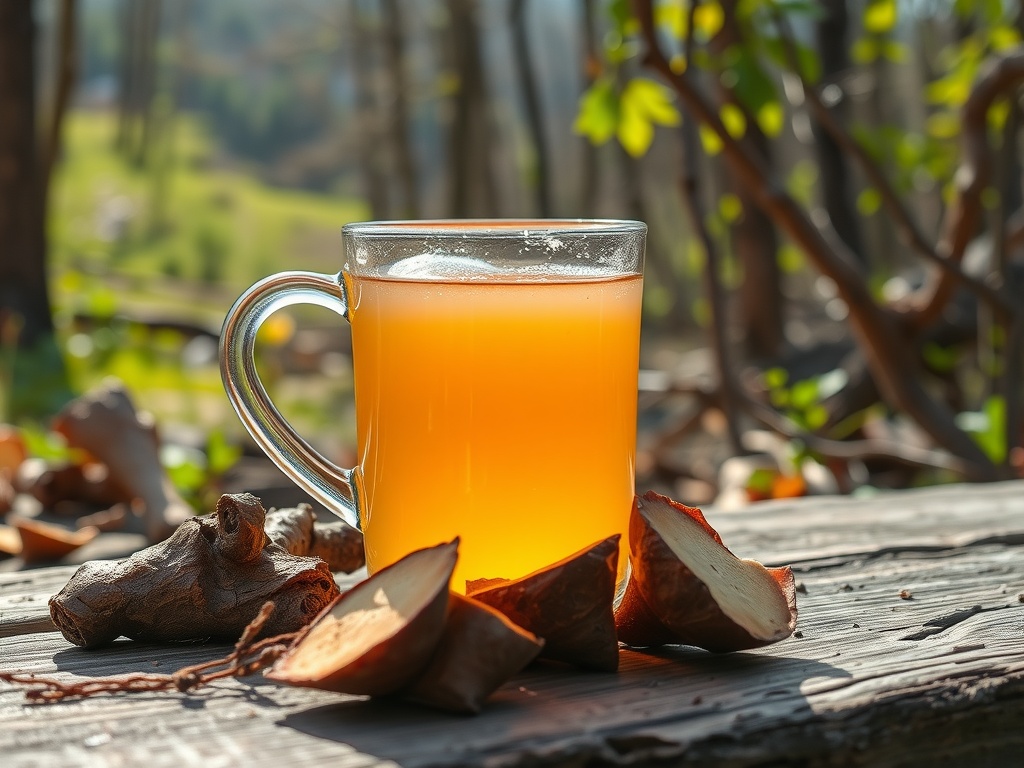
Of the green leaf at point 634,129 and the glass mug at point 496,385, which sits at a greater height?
the green leaf at point 634,129

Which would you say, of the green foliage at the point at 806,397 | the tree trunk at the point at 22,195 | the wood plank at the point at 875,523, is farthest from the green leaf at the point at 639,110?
the tree trunk at the point at 22,195

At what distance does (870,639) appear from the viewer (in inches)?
43.8

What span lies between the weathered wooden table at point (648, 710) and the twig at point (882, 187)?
5.22ft

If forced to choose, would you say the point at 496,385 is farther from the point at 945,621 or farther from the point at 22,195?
the point at 22,195

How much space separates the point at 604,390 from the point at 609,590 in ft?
0.74

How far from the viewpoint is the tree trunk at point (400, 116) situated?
9219 millimetres

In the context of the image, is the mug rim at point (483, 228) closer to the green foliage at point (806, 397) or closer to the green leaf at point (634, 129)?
the green leaf at point (634, 129)

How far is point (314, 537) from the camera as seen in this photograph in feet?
4.54

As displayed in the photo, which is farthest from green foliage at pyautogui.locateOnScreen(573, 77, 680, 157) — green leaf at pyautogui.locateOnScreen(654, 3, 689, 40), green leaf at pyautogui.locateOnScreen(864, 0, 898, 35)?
green leaf at pyautogui.locateOnScreen(864, 0, 898, 35)

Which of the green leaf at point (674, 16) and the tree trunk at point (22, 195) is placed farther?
the tree trunk at point (22, 195)

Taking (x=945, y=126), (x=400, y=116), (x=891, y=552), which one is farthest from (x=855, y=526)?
(x=400, y=116)

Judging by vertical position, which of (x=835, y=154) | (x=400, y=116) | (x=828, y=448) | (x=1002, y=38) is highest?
(x=400, y=116)

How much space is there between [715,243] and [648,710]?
2.15 meters

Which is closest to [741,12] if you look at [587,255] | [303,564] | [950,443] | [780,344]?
[950,443]
